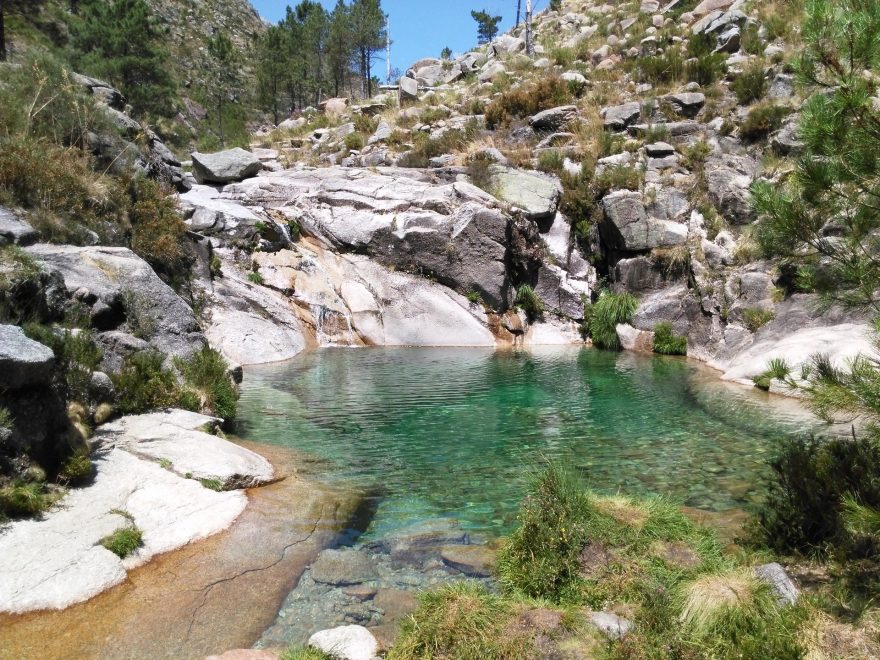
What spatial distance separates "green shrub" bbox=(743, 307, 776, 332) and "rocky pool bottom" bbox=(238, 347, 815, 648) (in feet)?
7.89

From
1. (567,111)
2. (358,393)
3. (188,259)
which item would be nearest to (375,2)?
(567,111)

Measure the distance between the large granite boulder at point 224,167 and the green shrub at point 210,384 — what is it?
60.3 feet

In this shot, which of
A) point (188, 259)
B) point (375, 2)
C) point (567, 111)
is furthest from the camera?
point (375, 2)

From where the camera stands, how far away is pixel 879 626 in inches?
140

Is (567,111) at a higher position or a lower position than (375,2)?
lower

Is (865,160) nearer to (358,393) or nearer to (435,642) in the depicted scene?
(435,642)

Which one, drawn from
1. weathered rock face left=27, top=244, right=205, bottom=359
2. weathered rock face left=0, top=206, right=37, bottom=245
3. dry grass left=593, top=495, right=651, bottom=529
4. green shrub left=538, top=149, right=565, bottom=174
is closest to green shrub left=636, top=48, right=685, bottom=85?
green shrub left=538, top=149, right=565, bottom=174

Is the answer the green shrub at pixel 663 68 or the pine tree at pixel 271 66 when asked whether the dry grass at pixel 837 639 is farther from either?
the pine tree at pixel 271 66

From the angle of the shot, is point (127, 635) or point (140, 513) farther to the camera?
point (140, 513)

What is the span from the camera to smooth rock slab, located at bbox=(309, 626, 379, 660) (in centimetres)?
404

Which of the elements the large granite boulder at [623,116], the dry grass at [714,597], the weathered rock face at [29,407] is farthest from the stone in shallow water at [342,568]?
the large granite boulder at [623,116]

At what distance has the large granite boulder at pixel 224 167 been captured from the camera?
26.4 meters

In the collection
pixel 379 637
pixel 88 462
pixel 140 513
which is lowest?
pixel 379 637

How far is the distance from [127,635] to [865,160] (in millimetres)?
6538
